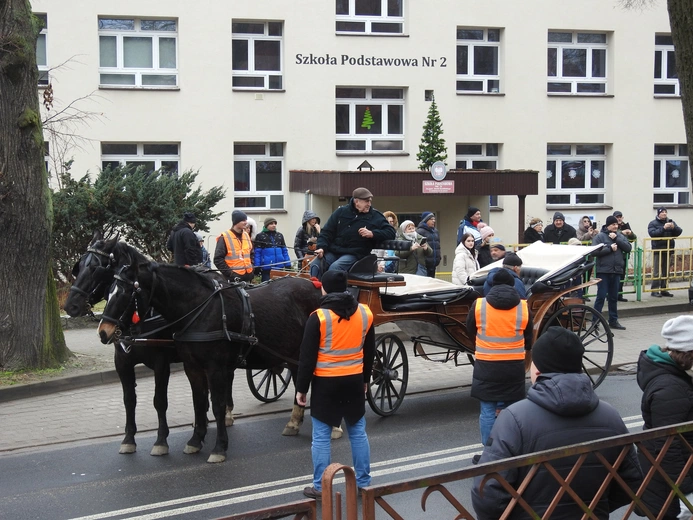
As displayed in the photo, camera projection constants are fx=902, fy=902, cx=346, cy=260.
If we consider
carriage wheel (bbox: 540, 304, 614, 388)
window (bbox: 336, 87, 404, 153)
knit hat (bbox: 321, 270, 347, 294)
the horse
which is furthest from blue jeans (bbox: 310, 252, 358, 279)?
window (bbox: 336, 87, 404, 153)

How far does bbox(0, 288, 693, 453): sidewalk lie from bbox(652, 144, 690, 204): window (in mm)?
15893

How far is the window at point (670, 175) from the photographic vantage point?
2842 cm

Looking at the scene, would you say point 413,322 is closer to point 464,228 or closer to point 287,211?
point 464,228

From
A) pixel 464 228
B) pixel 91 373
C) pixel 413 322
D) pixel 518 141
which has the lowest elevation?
pixel 91 373

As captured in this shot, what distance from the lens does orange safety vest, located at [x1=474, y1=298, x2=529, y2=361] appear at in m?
7.67

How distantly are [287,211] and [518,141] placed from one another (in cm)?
723

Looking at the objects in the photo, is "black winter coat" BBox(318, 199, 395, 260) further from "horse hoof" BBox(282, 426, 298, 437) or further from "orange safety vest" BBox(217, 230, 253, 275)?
"orange safety vest" BBox(217, 230, 253, 275)

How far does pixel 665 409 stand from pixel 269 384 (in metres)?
6.41

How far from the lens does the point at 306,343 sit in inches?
263

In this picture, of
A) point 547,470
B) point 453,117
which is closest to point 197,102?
point 453,117

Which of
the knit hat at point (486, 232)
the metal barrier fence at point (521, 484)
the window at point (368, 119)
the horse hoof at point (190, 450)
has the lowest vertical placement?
the horse hoof at point (190, 450)

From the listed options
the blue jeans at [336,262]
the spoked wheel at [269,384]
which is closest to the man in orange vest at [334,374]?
the blue jeans at [336,262]

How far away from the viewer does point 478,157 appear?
26938 mm

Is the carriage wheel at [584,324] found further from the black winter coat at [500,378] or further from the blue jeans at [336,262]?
the black winter coat at [500,378]
